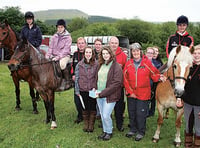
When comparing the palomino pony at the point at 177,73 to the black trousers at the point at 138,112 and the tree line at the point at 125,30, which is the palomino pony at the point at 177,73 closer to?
the black trousers at the point at 138,112

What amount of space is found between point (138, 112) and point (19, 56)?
2962 mm

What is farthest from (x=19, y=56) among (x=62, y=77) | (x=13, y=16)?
(x=13, y=16)

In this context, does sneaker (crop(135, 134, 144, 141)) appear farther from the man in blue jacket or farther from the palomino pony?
the man in blue jacket

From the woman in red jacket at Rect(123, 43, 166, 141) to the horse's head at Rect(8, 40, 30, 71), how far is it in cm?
239

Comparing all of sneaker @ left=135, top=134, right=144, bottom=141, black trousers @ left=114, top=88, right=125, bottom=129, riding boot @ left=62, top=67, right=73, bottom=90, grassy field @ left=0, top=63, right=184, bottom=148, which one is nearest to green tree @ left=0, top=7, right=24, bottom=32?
grassy field @ left=0, top=63, right=184, bottom=148

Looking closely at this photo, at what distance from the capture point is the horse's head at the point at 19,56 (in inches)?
181

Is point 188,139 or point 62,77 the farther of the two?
point 62,77

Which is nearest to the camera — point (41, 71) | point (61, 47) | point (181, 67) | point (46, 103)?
point (181, 67)

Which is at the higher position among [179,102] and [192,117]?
[179,102]

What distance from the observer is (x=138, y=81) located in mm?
4070

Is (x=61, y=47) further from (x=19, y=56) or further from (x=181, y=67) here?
(x=181, y=67)

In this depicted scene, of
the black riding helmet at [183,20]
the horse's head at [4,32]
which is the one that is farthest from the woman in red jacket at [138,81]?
the horse's head at [4,32]

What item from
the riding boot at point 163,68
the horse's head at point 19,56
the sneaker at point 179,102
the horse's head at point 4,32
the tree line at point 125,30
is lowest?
the sneaker at point 179,102

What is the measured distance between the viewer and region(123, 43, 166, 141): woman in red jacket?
13.3ft
